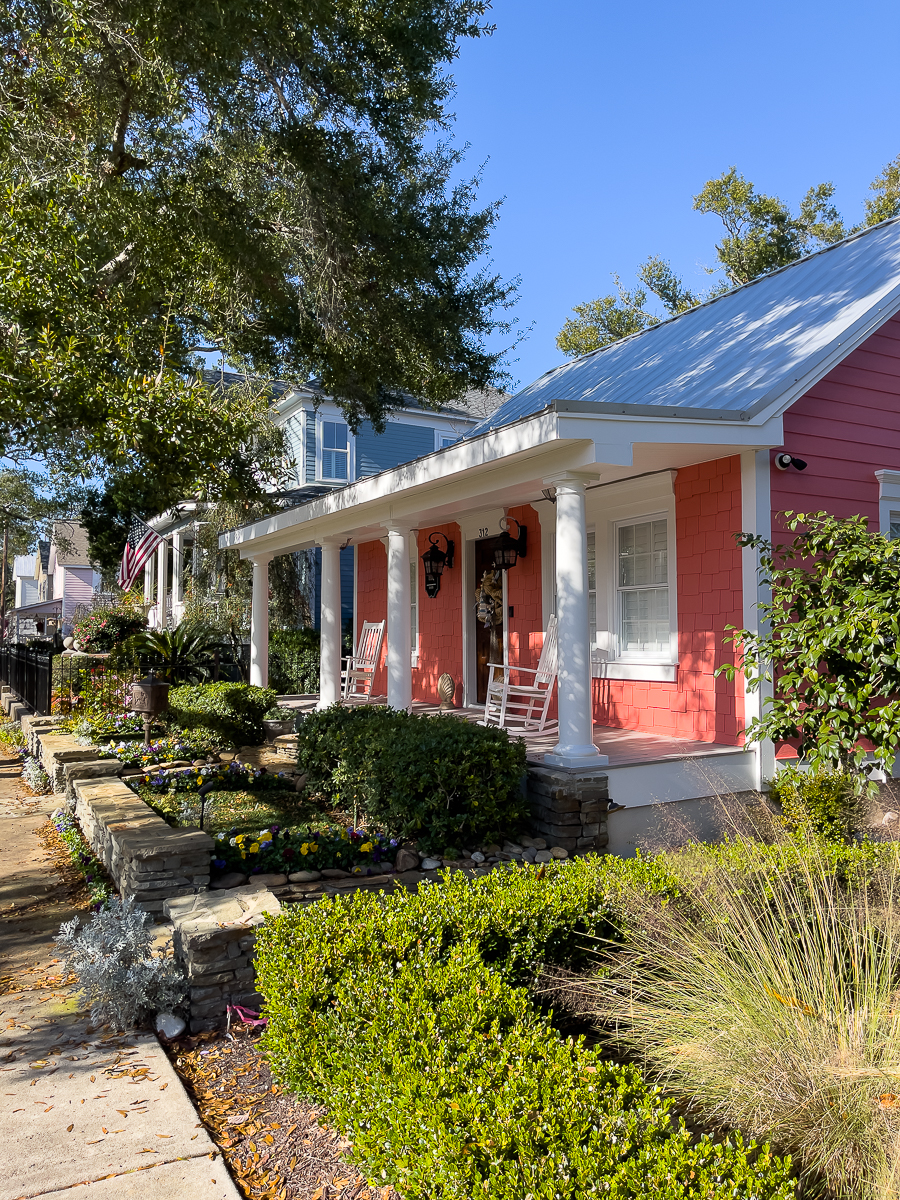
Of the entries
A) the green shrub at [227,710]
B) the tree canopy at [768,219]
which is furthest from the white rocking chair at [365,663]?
the tree canopy at [768,219]

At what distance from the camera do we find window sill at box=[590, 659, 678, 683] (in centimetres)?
743

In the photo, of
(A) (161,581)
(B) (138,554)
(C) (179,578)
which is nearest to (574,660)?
(B) (138,554)

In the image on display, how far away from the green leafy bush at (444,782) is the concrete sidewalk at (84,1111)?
2.17 meters

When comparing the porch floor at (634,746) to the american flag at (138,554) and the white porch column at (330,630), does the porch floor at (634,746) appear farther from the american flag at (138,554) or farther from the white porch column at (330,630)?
the american flag at (138,554)

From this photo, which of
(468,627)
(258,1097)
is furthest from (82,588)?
(258,1097)

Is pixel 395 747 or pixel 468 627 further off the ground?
pixel 468 627

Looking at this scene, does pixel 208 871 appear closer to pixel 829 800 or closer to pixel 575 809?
pixel 575 809

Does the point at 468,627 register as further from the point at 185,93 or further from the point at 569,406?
the point at 185,93

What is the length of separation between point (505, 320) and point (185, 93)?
185 inches

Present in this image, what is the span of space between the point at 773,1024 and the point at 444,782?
10.4ft

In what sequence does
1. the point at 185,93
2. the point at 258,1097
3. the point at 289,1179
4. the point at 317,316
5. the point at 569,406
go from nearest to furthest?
the point at 289,1179, the point at 258,1097, the point at 569,406, the point at 185,93, the point at 317,316

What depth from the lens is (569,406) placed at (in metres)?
5.58

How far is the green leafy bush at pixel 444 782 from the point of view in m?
5.39

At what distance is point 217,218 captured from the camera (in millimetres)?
7695
